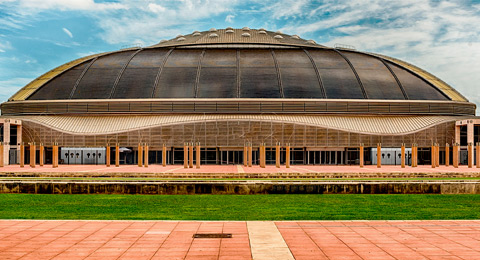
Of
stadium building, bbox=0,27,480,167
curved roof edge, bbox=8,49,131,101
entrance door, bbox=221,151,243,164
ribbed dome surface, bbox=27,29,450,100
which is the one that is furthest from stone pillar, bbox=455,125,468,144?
curved roof edge, bbox=8,49,131,101

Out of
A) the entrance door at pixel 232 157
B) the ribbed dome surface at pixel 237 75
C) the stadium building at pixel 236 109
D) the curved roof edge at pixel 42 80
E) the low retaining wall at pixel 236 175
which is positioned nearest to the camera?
the low retaining wall at pixel 236 175

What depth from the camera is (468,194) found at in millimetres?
21188

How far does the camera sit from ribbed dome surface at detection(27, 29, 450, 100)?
6084cm

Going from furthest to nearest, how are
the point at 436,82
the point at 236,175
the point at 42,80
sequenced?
1. the point at 436,82
2. the point at 42,80
3. the point at 236,175

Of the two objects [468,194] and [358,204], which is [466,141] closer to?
[468,194]

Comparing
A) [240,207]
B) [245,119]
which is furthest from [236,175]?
[245,119]

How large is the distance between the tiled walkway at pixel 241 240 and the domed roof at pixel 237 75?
48159mm

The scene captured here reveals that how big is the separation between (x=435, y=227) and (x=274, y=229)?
13.5 feet

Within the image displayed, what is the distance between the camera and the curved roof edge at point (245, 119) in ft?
187

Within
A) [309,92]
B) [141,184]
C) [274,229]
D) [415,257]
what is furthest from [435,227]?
[309,92]

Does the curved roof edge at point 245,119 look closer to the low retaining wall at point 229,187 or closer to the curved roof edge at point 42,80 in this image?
the curved roof edge at point 42,80

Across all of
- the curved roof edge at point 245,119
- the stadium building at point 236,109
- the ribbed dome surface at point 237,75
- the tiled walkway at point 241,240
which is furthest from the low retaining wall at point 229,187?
the ribbed dome surface at point 237,75

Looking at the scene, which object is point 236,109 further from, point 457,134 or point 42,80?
point 42,80

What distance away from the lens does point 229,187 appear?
20781mm
